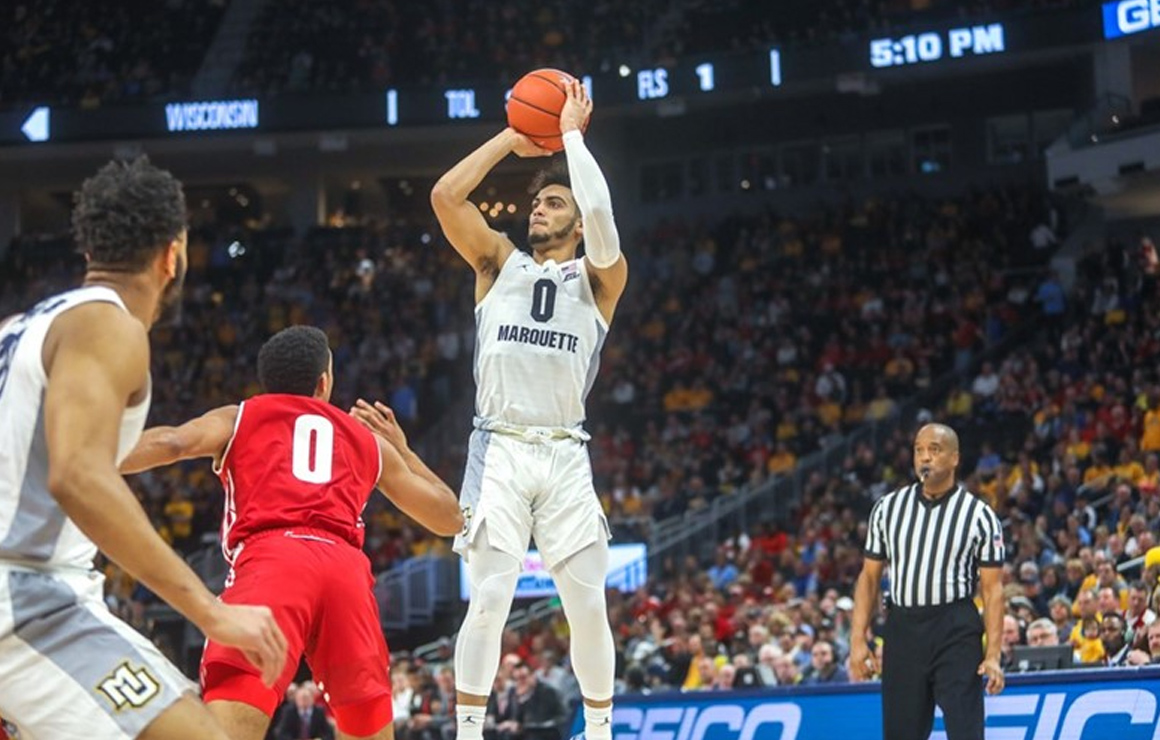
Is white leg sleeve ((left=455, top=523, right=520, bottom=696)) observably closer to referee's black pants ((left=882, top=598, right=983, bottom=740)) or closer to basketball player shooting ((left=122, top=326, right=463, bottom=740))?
basketball player shooting ((left=122, top=326, right=463, bottom=740))

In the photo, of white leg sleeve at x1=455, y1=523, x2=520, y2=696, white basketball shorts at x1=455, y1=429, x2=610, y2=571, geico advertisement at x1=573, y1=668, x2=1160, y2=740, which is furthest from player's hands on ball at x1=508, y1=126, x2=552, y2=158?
geico advertisement at x1=573, y1=668, x2=1160, y2=740

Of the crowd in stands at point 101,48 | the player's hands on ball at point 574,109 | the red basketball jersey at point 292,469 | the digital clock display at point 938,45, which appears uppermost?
the crowd in stands at point 101,48

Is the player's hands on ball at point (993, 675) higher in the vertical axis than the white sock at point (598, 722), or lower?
lower

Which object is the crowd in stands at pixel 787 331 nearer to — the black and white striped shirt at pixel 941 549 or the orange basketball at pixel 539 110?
the black and white striped shirt at pixel 941 549

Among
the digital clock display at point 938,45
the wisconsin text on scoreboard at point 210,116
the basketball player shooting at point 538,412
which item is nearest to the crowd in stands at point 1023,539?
the digital clock display at point 938,45

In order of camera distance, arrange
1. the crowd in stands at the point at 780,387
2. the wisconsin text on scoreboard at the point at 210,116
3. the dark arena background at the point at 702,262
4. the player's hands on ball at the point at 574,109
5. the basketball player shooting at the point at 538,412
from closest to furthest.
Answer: the basketball player shooting at the point at 538,412, the player's hands on ball at the point at 574,109, the crowd in stands at the point at 780,387, the dark arena background at the point at 702,262, the wisconsin text on scoreboard at the point at 210,116

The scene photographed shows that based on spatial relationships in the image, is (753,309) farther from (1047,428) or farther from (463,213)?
(463,213)

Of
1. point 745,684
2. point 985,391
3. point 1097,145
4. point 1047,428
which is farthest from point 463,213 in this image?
point 1097,145

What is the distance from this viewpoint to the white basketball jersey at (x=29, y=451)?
12.8 ft

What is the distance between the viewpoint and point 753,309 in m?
27.7

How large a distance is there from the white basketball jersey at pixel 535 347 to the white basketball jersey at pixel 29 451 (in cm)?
338

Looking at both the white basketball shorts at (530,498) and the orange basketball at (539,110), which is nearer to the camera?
the white basketball shorts at (530,498)

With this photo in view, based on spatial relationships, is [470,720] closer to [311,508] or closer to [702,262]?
[311,508]

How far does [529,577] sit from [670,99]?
10002 mm
